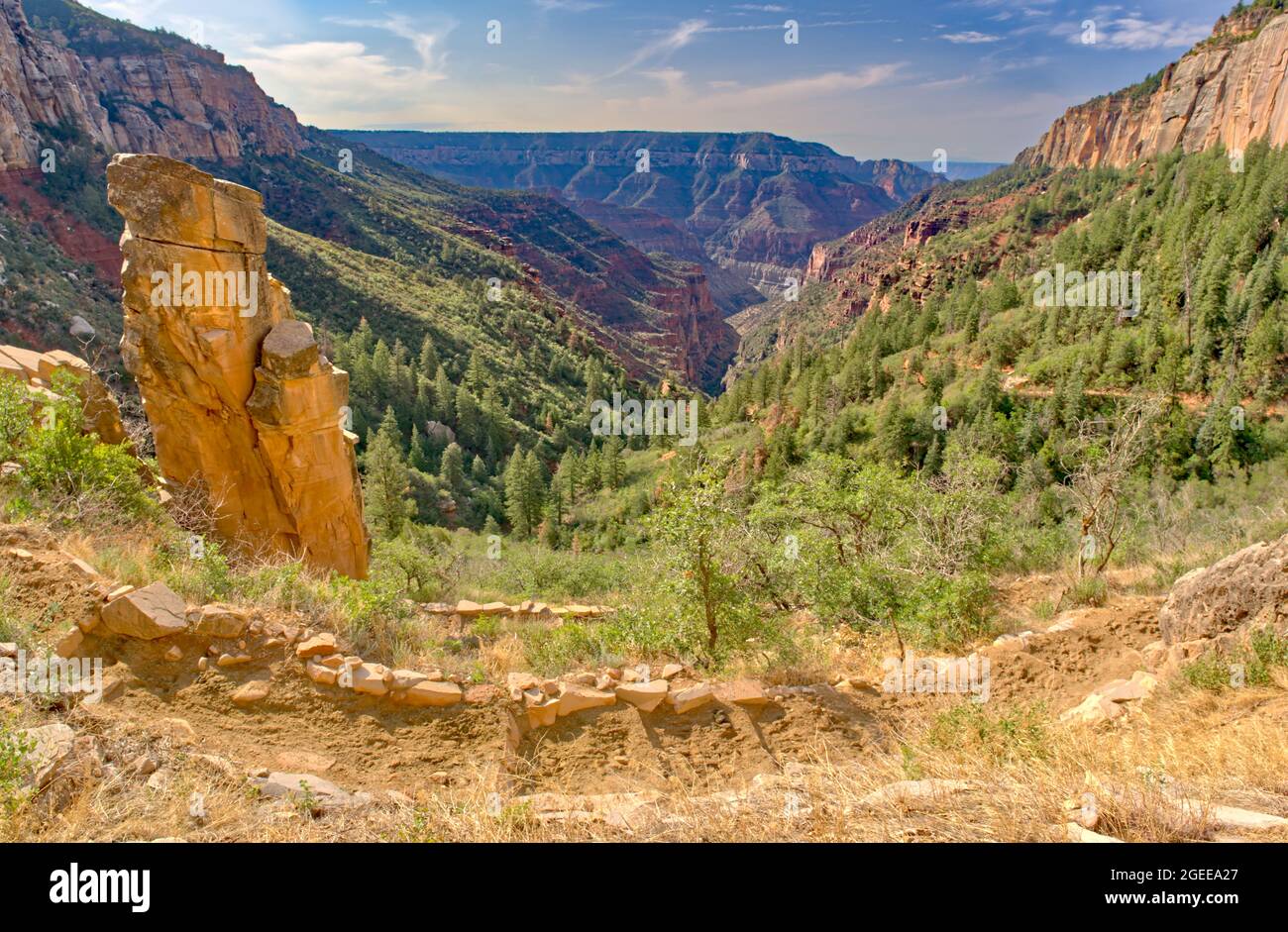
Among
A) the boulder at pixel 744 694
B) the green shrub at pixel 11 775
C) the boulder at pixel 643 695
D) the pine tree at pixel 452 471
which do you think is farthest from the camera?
the pine tree at pixel 452 471

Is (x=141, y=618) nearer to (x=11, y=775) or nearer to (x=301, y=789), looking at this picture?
(x=11, y=775)

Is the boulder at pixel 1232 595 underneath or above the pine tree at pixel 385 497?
above

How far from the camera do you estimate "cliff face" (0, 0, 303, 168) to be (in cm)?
6278

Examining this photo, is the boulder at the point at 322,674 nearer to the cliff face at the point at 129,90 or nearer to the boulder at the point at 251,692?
the boulder at the point at 251,692

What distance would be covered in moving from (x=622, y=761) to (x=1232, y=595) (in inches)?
303

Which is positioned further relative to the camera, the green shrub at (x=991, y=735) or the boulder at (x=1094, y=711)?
the boulder at (x=1094, y=711)

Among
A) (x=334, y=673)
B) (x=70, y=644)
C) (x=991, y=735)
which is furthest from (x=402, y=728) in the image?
(x=991, y=735)

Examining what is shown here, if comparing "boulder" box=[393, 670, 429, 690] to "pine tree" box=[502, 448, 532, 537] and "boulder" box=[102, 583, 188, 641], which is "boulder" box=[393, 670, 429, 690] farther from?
"pine tree" box=[502, 448, 532, 537]

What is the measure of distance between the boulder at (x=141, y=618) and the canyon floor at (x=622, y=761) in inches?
4.4

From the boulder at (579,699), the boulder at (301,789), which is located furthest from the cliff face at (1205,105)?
the boulder at (301,789)

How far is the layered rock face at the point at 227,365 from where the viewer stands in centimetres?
1138

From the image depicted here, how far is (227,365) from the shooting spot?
39.8ft

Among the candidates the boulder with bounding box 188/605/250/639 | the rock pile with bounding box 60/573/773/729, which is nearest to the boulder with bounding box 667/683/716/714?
the rock pile with bounding box 60/573/773/729

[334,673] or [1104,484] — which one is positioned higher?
[1104,484]
